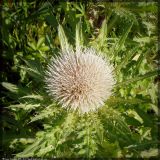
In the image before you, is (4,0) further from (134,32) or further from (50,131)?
(50,131)

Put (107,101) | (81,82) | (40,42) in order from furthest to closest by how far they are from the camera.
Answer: (40,42)
(107,101)
(81,82)

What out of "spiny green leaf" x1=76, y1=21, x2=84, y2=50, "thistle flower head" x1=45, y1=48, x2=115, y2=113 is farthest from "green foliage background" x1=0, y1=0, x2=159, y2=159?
"thistle flower head" x1=45, y1=48, x2=115, y2=113

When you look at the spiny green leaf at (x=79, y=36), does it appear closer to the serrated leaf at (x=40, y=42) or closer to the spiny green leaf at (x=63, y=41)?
the spiny green leaf at (x=63, y=41)

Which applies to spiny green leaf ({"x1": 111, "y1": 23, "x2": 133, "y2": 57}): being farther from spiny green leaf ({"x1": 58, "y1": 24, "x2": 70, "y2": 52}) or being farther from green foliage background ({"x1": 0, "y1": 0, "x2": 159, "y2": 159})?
spiny green leaf ({"x1": 58, "y1": 24, "x2": 70, "y2": 52})

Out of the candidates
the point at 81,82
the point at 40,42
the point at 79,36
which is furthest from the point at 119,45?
the point at 40,42

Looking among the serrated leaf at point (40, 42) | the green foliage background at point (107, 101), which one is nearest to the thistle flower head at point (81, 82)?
Result: the green foliage background at point (107, 101)

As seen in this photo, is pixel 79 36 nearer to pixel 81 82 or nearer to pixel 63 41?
pixel 63 41
